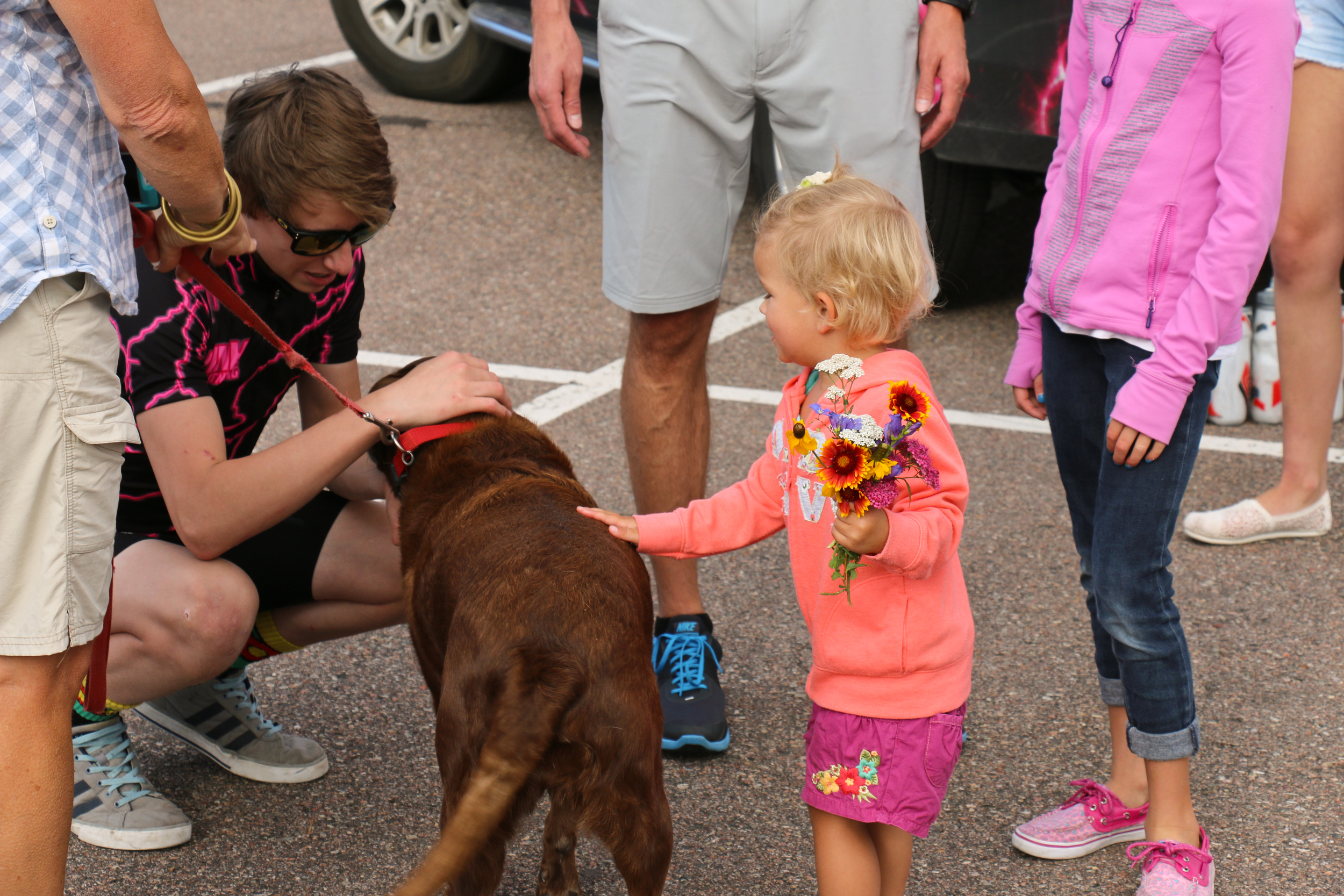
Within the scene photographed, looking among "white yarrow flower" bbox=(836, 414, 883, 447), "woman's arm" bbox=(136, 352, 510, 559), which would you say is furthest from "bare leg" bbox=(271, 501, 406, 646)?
"white yarrow flower" bbox=(836, 414, 883, 447)

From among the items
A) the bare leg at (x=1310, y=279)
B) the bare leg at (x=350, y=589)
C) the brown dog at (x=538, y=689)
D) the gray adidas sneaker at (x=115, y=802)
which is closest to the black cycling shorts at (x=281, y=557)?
the bare leg at (x=350, y=589)

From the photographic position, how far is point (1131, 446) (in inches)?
89.3

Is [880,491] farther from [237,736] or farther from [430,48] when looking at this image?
[430,48]

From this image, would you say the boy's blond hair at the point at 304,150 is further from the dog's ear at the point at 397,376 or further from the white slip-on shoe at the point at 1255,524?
the white slip-on shoe at the point at 1255,524

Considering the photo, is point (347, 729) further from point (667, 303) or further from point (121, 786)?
point (667, 303)

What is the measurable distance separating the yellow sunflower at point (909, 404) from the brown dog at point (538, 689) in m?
0.58

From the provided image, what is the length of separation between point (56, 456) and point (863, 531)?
3.69 ft

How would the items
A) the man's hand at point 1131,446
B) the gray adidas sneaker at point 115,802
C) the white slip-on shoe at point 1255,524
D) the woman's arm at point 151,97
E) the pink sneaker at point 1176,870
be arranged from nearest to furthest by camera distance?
the woman's arm at point 151,97 → the man's hand at point 1131,446 → the pink sneaker at point 1176,870 → the gray adidas sneaker at point 115,802 → the white slip-on shoe at point 1255,524

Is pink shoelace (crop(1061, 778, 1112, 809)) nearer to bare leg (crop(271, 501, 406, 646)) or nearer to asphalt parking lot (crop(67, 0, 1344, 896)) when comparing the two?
asphalt parking lot (crop(67, 0, 1344, 896))

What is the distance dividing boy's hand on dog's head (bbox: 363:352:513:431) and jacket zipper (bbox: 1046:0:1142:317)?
1.09 meters

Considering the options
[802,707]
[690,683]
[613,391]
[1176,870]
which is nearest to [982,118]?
[613,391]

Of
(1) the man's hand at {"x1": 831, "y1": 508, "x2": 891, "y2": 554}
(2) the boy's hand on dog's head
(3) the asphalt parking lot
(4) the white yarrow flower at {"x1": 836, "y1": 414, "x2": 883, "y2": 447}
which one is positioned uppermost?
(4) the white yarrow flower at {"x1": 836, "y1": 414, "x2": 883, "y2": 447}

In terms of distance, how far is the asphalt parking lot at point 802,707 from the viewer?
2.64 metres

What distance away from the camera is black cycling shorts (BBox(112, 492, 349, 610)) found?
2752 mm
